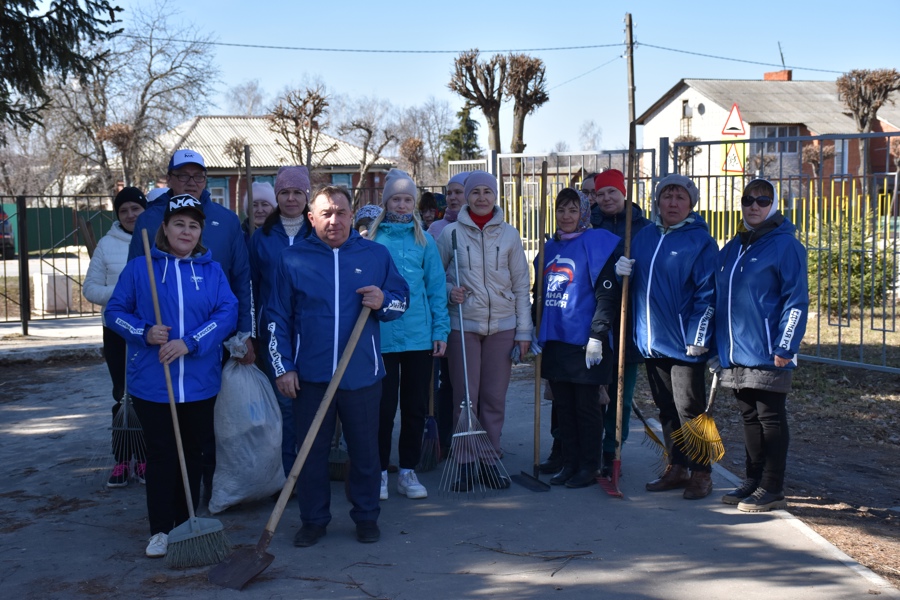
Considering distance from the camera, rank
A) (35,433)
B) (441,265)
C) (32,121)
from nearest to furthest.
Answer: (441,265)
(35,433)
(32,121)

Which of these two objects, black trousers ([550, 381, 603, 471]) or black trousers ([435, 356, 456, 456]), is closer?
black trousers ([550, 381, 603, 471])

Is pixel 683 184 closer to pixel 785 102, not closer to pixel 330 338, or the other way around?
pixel 330 338

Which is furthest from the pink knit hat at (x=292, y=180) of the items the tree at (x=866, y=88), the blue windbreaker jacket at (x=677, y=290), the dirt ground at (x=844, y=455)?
the tree at (x=866, y=88)

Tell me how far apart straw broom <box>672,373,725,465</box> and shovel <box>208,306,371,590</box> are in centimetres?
206

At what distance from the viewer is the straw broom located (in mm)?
4945

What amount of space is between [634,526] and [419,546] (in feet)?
3.86

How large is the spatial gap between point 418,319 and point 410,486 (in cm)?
102

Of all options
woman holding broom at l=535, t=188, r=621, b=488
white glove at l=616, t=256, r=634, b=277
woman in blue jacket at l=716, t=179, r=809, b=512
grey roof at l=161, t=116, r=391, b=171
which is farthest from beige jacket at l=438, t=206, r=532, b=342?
grey roof at l=161, t=116, r=391, b=171

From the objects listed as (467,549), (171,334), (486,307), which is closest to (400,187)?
(486,307)

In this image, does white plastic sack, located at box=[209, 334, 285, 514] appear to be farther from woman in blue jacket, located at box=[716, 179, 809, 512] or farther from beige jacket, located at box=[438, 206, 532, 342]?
woman in blue jacket, located at box=[716, 179, 809, 512]

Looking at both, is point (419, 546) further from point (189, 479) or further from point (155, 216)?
point (155, 216)

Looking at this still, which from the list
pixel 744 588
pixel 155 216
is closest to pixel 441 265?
pixel 155 216

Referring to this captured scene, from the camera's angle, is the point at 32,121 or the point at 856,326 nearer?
the point at 32,121

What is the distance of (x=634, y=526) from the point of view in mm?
4629
